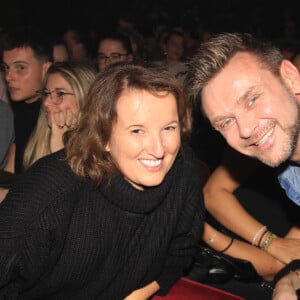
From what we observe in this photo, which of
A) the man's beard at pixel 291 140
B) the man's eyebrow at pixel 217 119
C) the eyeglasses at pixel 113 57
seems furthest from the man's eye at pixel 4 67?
the man's beard at pixel 291 140

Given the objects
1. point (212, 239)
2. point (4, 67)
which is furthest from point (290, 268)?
point (4, 67)

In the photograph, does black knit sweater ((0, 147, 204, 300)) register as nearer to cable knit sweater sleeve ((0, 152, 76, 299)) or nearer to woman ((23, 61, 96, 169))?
cable knit sweater sleeve ((0, 152, 76, 299))

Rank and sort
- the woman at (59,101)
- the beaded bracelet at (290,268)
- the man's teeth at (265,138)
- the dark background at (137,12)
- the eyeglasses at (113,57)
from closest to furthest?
the man's teeth at (265,138)
the beaded bracelet at (290,268)
the woman at (59,101)
the eyeglasses at (113,57)
the dark background at (137,12)

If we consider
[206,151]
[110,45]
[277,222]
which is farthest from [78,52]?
[277,222]

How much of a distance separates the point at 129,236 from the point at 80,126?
20.4 inches

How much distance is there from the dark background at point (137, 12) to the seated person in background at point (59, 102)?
303 inches

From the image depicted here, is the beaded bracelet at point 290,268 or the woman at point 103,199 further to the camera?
the beaded bracelet at point 290,268

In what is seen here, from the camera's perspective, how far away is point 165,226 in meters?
2.10

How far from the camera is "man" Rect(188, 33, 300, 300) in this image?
1949mm

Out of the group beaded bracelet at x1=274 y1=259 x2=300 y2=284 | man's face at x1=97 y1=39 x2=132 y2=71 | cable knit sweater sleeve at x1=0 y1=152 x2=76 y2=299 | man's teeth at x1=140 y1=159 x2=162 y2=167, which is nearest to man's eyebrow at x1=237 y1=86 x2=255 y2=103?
man's teeth at x1=140 y1=159 x2=162 y2=167

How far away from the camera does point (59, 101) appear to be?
294cm

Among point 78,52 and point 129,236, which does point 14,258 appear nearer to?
point 129,236

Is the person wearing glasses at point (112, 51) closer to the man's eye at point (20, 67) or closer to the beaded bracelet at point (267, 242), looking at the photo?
the man's eye at point (20, 67)

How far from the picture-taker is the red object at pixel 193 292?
83.1 inches
